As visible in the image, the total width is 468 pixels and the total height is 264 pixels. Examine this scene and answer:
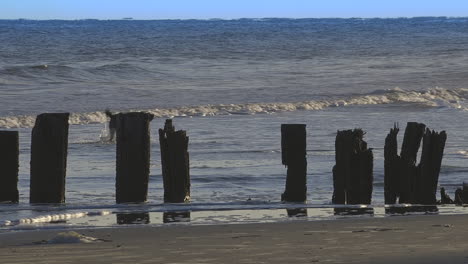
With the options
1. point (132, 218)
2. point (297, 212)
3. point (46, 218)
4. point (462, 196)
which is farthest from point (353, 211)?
point (46, 218)

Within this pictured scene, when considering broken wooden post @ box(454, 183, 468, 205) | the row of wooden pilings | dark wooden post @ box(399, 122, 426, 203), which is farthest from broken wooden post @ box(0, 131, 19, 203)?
broken wooden post @ box(454, 183, 468, 205)

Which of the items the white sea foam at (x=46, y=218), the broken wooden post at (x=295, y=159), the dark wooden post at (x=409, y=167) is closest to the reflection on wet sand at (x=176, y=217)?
the white sea foam at (x=46, y=218)

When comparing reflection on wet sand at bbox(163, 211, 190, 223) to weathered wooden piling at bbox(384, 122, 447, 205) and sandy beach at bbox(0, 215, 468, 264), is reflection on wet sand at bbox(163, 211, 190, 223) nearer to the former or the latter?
sandy beach at bbox(0, 215, 468, 264)

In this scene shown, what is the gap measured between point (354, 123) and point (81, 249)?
13.9 metres

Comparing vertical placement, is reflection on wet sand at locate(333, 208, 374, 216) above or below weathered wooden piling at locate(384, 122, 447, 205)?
below

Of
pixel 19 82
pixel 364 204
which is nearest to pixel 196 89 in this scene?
pixel 19 82

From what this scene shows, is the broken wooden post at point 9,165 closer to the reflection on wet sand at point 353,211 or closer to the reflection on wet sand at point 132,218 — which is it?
the reflection on wet sand at point 132,218

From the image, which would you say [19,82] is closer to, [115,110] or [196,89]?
[196,89]

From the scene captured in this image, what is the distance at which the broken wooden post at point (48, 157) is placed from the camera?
30.9 feet

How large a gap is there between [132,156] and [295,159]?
62.4 inches

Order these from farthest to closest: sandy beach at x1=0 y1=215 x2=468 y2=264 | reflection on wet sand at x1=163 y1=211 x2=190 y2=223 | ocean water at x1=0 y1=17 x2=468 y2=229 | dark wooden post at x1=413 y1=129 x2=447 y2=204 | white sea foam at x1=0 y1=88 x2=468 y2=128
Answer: white sea foam at x1=0 y1=88 x2=468 y2=128
ocean water at x1=0 y1=17 x2=468 y2=229
dark wooden post at x1=413 y1=129 x2=447 y2=204
reflection on wet sand at x1=163 y1=211 x2=190 y2=223
sandy beach at x1=0 y1=215 x2=468 y2=264

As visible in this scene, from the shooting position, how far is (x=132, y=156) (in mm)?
9688

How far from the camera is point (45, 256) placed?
22.6 feet

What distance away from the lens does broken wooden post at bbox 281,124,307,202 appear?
1003cm
